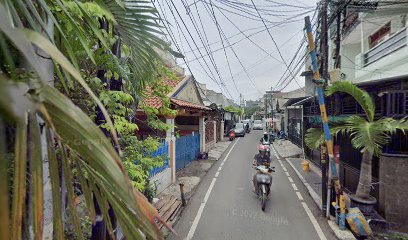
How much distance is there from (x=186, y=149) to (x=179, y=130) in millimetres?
2710

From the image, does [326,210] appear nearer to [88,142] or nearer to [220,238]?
[220,238]

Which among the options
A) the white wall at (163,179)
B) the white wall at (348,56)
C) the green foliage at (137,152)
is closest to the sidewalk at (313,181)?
the green foliage at (137,152)

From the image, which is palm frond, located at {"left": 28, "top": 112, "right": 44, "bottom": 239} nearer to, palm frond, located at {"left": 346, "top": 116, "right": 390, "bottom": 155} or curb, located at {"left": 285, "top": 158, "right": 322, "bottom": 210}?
palm frond, located at {"left": 346, "top": 116, "right": 390, "bottom": 155}

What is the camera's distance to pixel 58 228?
2.83 ft

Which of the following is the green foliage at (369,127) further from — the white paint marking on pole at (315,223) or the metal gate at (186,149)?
the metal gate at (186,149)

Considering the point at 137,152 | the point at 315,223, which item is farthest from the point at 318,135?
the point at 137,152

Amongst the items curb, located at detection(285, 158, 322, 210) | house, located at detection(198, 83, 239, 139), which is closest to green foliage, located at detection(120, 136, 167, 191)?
curb, located at detection(285, 158, 322, 210)

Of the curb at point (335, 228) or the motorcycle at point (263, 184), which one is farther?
the motorcycle at point (263, 184)

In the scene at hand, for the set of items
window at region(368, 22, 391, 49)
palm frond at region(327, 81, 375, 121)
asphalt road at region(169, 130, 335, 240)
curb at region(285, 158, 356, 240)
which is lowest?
asphalt road at region(169, 130, 335, 240)

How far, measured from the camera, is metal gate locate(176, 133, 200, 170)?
11189 mm

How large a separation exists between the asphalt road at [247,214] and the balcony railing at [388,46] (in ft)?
18.2

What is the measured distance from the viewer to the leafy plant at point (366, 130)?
552 centimetres

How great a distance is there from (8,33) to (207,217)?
21.9 ft

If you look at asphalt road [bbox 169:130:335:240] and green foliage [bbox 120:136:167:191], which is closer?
green foliage [bbox 120:136:167:191]
